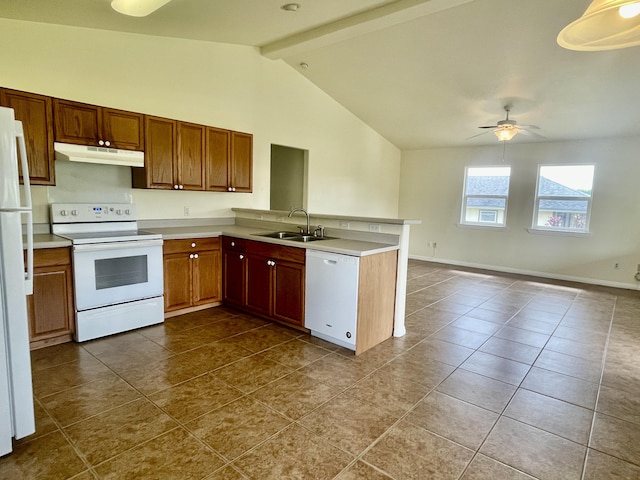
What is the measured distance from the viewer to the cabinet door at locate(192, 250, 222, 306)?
4.05 metres

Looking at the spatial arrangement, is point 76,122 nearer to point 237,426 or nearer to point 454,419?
point 237,426

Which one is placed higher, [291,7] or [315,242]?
[291,7]

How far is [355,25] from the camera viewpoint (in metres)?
4.08

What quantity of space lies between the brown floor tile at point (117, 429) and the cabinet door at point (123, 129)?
2.49 m

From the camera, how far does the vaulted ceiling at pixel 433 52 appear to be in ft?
11.5

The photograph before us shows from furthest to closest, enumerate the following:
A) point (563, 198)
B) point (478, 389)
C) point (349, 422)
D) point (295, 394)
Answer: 1. point (563, 198)
2. point (478, 389)
3. point (295, 394)
4. point (349, 422)

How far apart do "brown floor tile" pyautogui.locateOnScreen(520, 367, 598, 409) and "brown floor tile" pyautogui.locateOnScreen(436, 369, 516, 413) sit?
204 mm

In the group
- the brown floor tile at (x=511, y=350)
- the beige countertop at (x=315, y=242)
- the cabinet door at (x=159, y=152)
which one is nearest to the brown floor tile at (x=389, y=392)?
the beige countertop at (x=315, y=242)

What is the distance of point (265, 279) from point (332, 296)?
2.94 ft

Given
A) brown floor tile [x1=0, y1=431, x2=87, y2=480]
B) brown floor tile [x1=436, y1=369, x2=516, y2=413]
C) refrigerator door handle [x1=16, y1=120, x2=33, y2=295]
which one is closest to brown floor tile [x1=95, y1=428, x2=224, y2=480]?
brown floor tile [x1=0, y1=431, x2=87, y2=480]

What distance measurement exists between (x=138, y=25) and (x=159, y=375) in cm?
336

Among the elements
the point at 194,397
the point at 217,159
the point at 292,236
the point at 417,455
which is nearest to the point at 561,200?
the point at 292,236

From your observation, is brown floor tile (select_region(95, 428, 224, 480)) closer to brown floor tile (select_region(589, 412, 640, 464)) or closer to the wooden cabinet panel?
brown floor tile (select_region(589, 412, 640, 464))

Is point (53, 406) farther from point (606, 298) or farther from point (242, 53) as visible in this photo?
point (606, 298)
